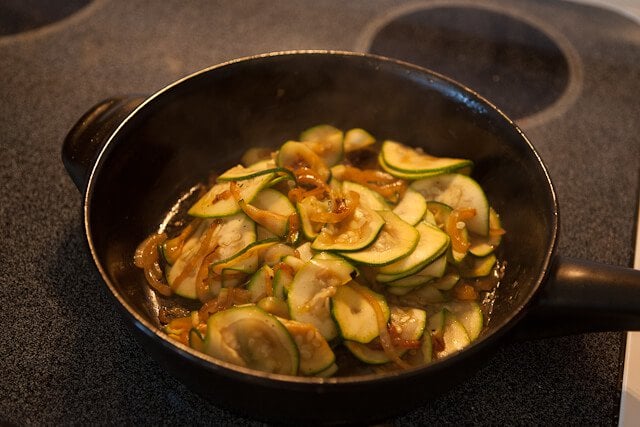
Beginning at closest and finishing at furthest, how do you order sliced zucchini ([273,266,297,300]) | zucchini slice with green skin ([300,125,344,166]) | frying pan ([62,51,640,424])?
frying pan ([62,51,640,424]), sliced zucchini ([273,266,297,300]), zucchini slice with green skin ([300,125,344,166])

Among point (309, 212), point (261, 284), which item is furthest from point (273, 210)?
point (261, 284)

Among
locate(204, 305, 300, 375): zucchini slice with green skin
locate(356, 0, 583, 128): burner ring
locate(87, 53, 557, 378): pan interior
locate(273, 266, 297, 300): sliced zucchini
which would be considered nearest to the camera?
locate(204, 305, 300, 375): zucchini slice with green skin

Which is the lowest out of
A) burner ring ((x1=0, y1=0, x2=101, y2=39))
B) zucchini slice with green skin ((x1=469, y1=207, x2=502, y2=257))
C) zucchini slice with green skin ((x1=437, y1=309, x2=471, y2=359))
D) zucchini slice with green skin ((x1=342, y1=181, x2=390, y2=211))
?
zucchini slice with green skin ((x1=437, y1=309, x2=471, y2=359))

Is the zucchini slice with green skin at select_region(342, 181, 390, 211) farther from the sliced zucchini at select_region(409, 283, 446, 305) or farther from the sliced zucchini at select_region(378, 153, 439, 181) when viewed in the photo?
the sliced zucchini at select_region(409, 283, 446, 305)

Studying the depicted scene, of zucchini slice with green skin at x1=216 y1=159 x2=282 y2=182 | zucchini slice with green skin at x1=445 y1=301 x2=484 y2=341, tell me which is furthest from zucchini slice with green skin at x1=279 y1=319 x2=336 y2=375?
zucchini slice with green skin at x1=216 y1=159 x2=282 y2=182

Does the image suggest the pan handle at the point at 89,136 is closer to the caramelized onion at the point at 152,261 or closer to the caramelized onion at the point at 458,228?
the caramelized onion at the point at 152,261

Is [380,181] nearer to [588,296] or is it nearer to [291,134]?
[291,134]
